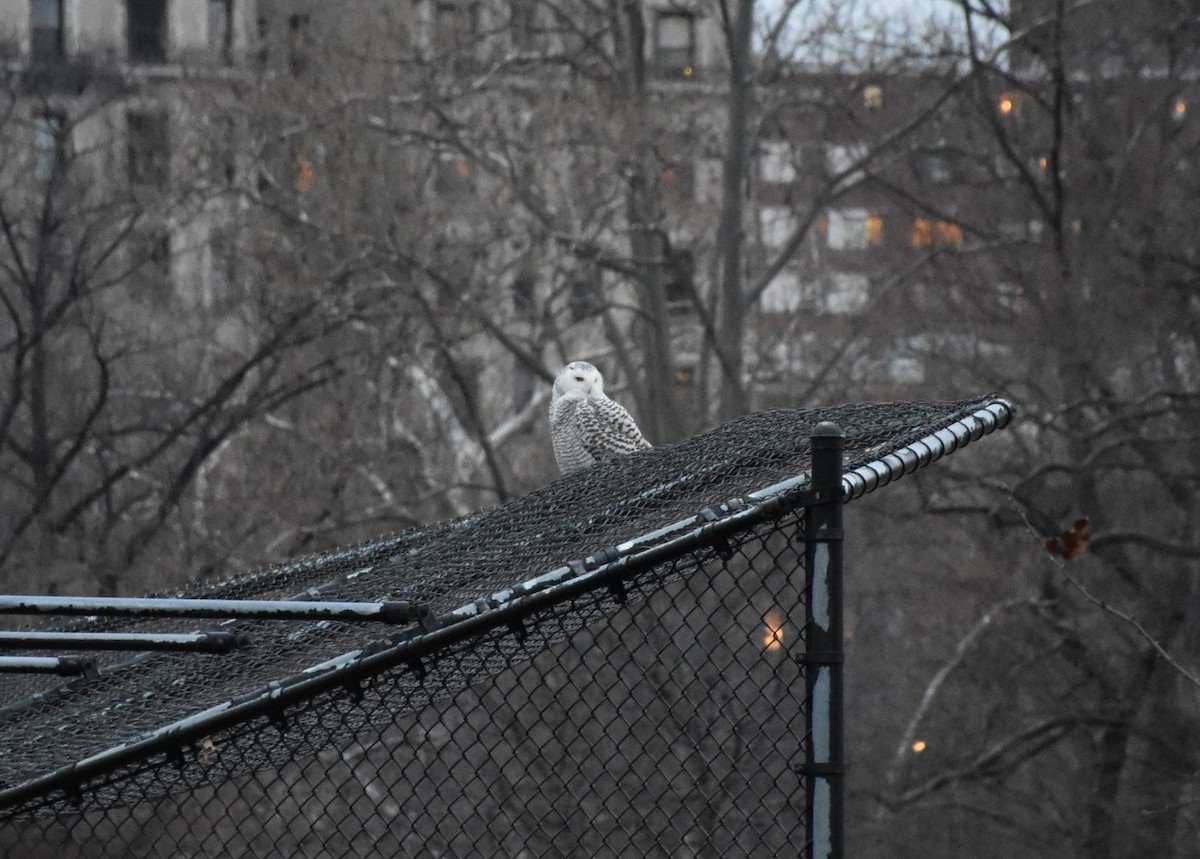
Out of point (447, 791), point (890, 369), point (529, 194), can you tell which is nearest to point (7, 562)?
point (447, 791)

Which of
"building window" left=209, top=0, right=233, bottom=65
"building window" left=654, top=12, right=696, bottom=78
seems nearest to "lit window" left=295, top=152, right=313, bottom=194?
"building window" left=209, top=0, right=233, bottom=65

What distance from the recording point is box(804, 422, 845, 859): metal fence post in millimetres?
2969

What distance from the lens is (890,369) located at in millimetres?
23703

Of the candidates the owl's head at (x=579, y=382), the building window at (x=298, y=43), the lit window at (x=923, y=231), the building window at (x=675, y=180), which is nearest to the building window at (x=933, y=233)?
the lit window at (x=923, y=231)

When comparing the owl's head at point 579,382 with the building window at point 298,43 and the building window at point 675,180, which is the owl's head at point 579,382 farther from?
the building window at point 298,43

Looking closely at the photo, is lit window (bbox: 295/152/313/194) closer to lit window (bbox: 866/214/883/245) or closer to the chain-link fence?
lit window (bbox: 866/214/883/245)

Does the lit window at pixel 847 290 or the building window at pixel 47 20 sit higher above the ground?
the building window at pixel 47 20

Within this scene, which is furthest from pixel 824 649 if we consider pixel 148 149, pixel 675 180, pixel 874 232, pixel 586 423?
pixel 874 232

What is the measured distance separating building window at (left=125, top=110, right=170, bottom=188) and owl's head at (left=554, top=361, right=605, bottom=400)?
13.2 m

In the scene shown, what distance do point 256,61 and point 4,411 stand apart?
8023 millimetres

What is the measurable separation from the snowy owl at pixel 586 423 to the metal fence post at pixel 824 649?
4.17m

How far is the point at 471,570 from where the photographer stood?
370 cm

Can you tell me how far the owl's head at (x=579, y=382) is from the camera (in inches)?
305

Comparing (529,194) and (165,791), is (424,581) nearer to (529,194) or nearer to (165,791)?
(165,791)
